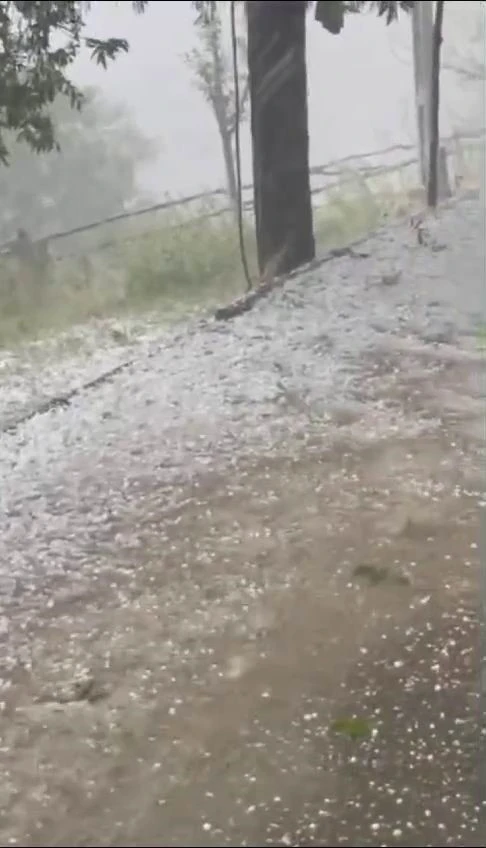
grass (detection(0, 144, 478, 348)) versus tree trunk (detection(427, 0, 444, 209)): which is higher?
tree trunk (detection(427, 0, 444, 209))

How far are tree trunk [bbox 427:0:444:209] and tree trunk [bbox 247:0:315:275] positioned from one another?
0.28 ft

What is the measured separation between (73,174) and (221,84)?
13cm

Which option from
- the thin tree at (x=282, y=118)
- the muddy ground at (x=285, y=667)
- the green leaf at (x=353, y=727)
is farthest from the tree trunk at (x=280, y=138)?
the green leaf at (x=353, y=727)

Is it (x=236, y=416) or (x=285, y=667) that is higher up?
(x=236, y=416)

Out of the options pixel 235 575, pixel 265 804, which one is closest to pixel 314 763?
pixel 265 804

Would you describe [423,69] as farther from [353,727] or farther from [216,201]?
[353,727]

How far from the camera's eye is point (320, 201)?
0.80 meters

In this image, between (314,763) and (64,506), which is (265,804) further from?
(64,506)

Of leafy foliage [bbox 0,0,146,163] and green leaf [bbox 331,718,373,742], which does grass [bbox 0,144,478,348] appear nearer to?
leafy foliage [bbox 0,0,146,163]

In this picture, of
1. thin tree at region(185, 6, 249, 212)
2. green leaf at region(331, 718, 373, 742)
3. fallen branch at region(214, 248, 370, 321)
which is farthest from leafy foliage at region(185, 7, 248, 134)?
green leaf at region(331, 718, 373, 742)

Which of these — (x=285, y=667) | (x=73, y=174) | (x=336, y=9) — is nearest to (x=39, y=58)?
(x=73, y=174)

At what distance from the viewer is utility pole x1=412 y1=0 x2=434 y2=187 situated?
725 millimetres

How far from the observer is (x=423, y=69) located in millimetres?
758

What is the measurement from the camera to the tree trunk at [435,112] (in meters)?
0.73
